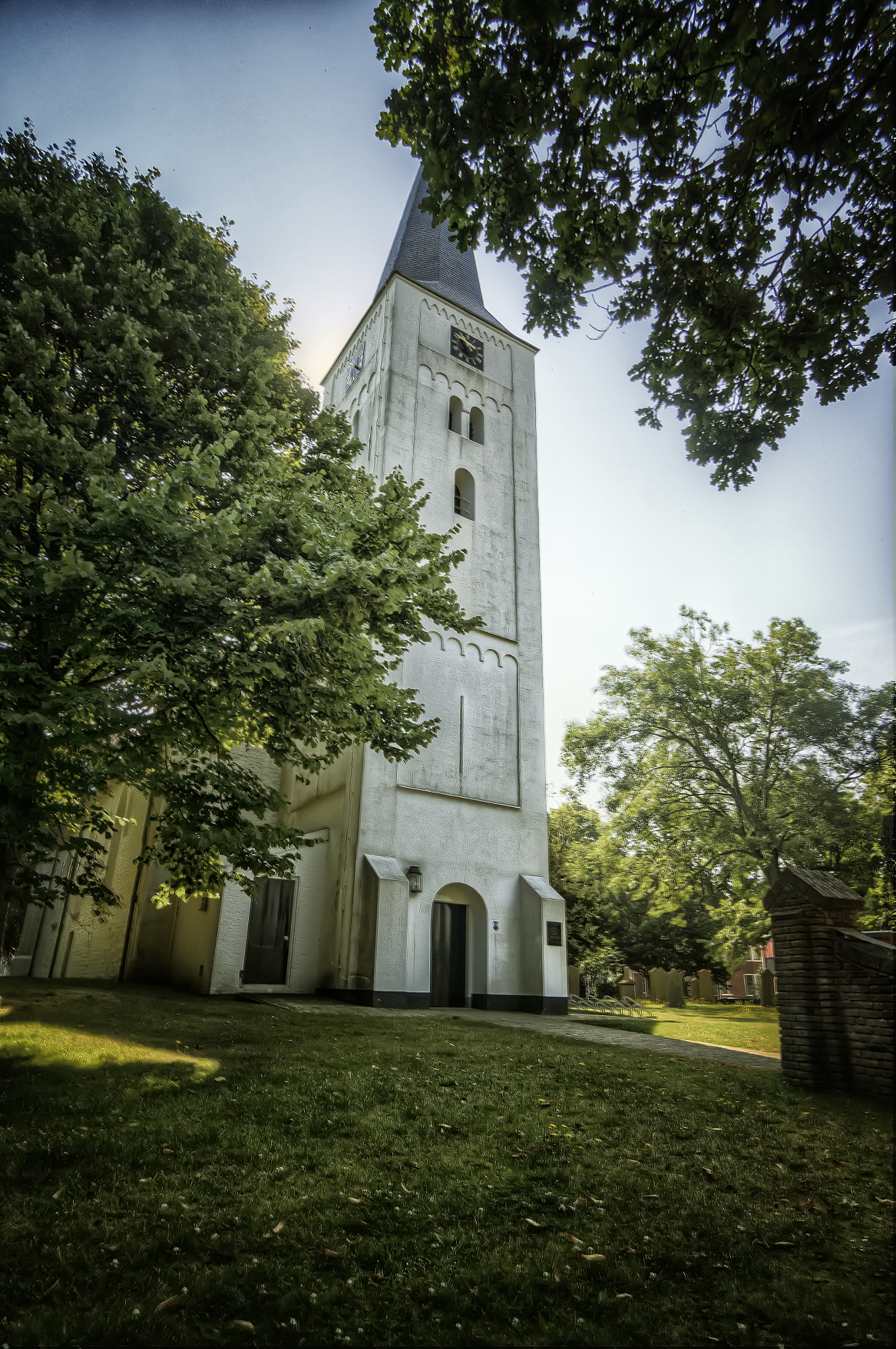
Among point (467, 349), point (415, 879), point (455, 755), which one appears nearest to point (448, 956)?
point (415, 879)

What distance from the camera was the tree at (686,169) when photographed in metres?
4.15

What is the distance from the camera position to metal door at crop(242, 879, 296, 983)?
16.9 metres

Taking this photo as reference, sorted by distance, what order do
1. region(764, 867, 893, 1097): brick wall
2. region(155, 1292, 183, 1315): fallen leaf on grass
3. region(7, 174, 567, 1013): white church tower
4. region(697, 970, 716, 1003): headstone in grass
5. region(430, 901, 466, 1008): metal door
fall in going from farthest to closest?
region(697, 970, 716, 1003): headstone in grass → region(430, 901, 466, 1008): metal door → region(7, 174, 567, 1013): white church tower → region(764, 867, 893, 1097): brick wall → region(155, 1292, 183, 1315): fallen leaf on grass

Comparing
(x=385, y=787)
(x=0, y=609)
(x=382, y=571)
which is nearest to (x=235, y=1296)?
(x=382, y=571)

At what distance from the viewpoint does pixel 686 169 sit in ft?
16.9

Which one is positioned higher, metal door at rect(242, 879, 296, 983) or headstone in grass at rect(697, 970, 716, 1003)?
metal door at rect(242, 879, 296, 983)

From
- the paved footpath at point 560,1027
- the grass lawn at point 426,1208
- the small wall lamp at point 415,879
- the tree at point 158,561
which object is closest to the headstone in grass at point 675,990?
the paved footpath at point 560,1027

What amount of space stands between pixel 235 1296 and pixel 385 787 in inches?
549

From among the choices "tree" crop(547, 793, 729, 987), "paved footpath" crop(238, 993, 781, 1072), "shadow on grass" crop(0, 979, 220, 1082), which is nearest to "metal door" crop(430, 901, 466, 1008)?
"paved footpath" crop(238, 993, 781, 1072)

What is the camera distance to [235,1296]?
3.14 m

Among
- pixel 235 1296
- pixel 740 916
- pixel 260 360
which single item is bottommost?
pixel 235 1296

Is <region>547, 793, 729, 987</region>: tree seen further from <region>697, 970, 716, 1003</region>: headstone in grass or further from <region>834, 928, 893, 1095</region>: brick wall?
<region>834, 928, 893, 1095</region>: brick wall

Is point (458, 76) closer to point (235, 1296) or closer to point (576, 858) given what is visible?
point (235, 1296)

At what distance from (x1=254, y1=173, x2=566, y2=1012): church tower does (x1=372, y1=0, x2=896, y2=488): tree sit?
12803mm
